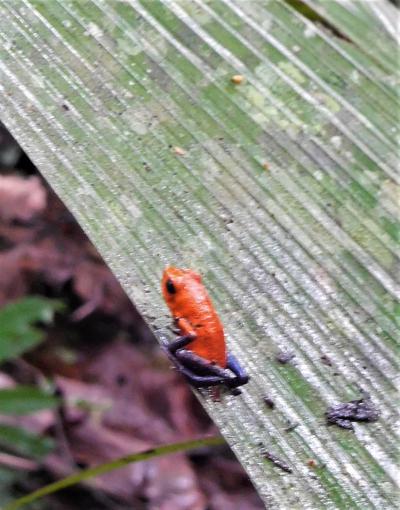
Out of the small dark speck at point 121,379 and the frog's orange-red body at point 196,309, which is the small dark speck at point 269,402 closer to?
the frog's orange-red body at point 196,309

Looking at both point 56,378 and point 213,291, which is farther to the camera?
point 56,378

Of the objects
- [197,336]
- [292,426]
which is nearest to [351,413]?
[292,426]

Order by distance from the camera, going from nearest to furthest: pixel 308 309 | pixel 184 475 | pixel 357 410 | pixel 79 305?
pixel 357 410 → pixel 308 309 → pixel 184 475 → pixel 79 305

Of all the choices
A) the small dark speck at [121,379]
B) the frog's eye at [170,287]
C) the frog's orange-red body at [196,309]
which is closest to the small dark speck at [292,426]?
the frog's orange-red body at [196,309]

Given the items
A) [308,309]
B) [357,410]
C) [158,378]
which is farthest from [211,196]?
[158,378]

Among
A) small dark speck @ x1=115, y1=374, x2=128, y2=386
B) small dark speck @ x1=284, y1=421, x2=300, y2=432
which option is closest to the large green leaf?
small dark speck @ x1=284, y1=421, x2=300, y2=432

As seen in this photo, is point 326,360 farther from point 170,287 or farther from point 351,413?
point 170,287

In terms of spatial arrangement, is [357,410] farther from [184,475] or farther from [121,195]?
[184,475]

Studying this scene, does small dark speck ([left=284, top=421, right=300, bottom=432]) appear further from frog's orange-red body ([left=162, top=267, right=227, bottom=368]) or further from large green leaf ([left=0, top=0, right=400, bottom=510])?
frog's orange-red body ([left=162, top=267, right=227, bottom=368])
